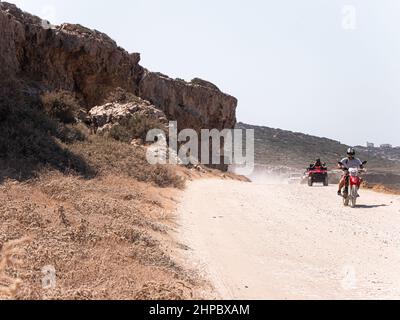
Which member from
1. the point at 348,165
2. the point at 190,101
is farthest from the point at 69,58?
the point at 348,165

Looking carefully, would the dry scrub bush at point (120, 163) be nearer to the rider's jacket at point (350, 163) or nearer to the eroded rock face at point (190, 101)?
the rider's jacket at point (350, 163)

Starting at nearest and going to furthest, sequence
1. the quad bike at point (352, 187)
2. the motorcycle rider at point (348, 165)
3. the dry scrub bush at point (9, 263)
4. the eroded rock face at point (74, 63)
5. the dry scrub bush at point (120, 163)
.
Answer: the dry scrub bush at point (9, 263)
the quad bike at point (352, 187)
the motorcycle rider at point (348, 165)
the dry scrub bush at point (120, 163)
the eroded rock face at point (74, 63)

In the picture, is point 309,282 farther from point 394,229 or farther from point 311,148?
point 311,148

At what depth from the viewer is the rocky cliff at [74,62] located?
27472 mm

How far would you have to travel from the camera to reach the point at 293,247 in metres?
7.60

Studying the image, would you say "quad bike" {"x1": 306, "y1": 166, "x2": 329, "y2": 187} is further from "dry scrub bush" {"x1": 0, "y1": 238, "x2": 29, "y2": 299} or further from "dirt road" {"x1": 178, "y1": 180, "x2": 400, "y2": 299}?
"dry scrub bush" {"x1": 0, "y1": 238, "x2": 29, "y2": 299}

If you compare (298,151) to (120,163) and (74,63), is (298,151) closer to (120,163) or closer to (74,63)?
(74,63)

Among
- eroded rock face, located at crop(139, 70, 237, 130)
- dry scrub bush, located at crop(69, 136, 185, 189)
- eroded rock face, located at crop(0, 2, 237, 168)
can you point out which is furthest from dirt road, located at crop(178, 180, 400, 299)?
eroded rock face, located at crop(139, 70, 237, 130)

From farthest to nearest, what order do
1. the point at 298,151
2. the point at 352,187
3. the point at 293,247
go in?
the point at 298,151 → the point at 352,187 → the point at 293,247

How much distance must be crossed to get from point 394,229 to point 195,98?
4285cm

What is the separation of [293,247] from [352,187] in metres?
5.53

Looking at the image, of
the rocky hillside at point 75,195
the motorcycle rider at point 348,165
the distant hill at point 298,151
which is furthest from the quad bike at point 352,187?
the distant hill at point 298,151

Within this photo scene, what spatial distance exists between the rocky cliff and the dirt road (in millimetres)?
15787
